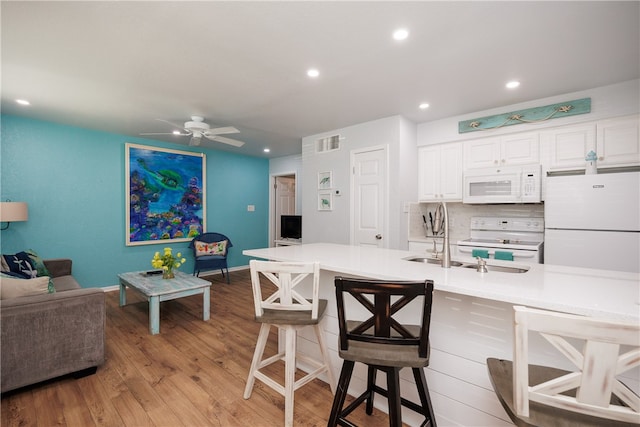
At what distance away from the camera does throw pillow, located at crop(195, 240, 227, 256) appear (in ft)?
16.9

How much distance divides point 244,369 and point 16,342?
59.9 inches

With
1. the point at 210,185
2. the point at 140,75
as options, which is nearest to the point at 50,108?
the point at 140,75

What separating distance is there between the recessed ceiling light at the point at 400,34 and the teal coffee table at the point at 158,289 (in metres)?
3.04

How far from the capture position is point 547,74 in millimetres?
2557

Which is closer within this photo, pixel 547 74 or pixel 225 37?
pixel 225 37

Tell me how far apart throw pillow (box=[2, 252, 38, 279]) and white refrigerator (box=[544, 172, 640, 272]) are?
5.23 metres

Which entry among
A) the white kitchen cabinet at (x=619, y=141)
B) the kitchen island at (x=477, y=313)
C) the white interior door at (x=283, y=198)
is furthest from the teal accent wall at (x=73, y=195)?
the white kitchen cabinet at (x=619, y=141)

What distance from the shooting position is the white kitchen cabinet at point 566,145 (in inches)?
115

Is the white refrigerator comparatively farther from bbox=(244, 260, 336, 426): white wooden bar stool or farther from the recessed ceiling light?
bbox=(244, 260, 336, 426): white wooden bar stool

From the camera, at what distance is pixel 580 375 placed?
81 cm

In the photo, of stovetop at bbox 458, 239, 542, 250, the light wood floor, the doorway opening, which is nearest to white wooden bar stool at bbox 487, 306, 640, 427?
the light wood floor

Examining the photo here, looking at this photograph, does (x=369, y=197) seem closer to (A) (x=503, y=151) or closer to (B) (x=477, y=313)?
(A) (x=503, y=151)

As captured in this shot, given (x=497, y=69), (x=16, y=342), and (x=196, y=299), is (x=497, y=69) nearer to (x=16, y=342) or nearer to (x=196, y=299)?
(x=16, y=342)

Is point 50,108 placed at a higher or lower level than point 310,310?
higher
